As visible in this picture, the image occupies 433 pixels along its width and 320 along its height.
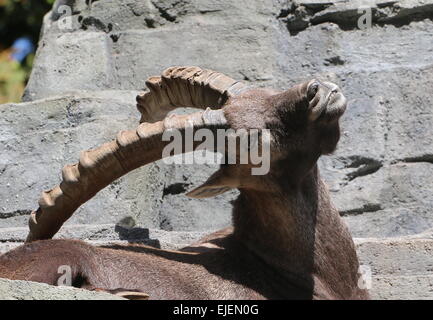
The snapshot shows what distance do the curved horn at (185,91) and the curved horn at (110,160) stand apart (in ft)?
1.18

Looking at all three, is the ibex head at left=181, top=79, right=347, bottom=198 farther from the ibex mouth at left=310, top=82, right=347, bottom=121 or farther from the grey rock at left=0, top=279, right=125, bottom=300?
the grey rock at left=0, top=279, right=125, bottom=300

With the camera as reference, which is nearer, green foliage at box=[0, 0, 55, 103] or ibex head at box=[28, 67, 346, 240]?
ibex head at box=[28, 67, 346, 240]

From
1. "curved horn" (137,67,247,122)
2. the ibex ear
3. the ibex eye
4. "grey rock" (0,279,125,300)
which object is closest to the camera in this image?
"grey rock" (0,279,125,300)

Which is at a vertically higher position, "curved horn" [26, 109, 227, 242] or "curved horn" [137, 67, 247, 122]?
"curved horn" [137, 67, 247, 122]

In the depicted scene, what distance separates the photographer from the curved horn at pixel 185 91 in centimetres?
718

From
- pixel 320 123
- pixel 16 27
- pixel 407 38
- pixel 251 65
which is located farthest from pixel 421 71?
pixel 16 27

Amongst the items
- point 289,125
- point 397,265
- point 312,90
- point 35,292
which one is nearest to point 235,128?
point 289,125

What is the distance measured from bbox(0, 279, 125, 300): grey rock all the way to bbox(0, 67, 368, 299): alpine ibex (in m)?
1.06

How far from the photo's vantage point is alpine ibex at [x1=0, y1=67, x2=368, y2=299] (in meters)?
6.68

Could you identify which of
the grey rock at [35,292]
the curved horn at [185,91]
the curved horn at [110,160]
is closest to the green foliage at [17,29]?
the curved horn at [185,91]

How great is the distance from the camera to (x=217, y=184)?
22.9 ft

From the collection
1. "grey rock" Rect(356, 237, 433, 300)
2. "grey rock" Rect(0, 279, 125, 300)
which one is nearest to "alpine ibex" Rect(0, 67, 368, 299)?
"grey rock" Rect(356, 237, 433, 300)

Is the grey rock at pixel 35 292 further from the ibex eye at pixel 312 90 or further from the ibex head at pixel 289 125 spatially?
the ibex eye at pixel 312 90

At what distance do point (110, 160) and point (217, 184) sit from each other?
646mm
